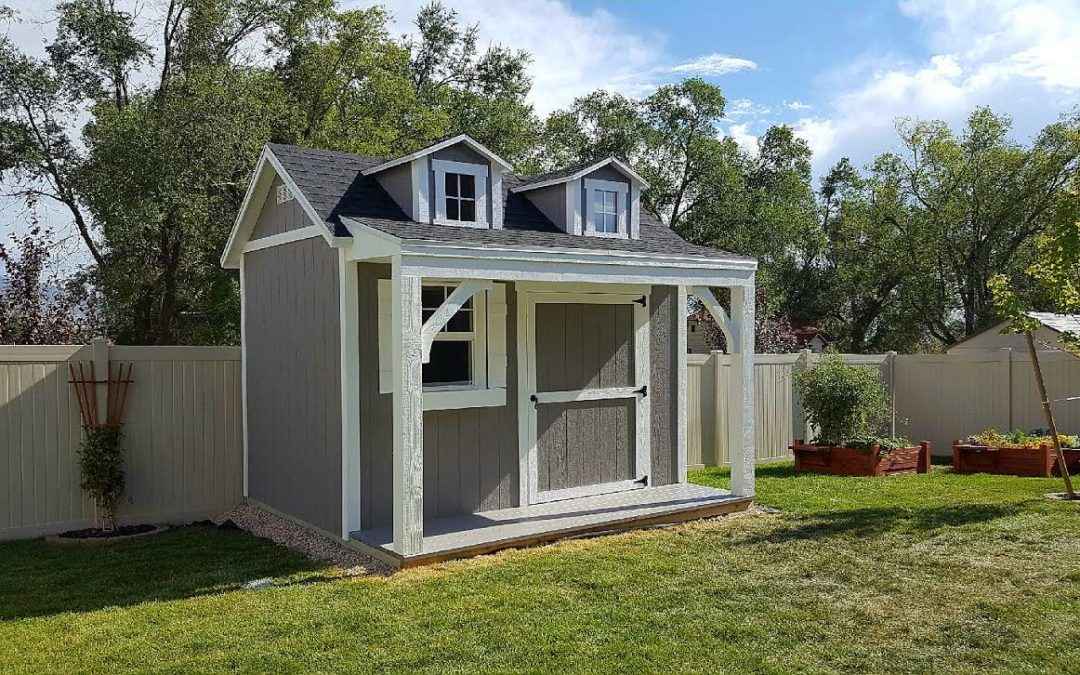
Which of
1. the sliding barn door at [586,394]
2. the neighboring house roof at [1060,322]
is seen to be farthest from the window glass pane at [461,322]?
the neighboring house roof at [1060,322]

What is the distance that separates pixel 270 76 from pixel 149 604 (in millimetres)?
13275

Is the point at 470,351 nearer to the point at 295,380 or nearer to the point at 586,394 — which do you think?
the point at 586,394

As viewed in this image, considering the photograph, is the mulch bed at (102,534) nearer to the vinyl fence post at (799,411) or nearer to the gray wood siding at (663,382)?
the gray wood siding at (663,382)

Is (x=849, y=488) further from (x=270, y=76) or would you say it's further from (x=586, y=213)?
(x=270, y=76)

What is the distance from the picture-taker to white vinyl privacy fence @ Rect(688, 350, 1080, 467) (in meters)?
11.5

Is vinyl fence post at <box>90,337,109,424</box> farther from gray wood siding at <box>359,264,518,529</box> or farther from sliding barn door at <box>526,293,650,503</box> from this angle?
sliding barn door at <box>526,293,650,503</box>

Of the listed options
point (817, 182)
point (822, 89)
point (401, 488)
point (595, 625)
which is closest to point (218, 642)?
point (401, 488)

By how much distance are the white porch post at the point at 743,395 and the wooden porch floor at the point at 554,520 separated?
25cm

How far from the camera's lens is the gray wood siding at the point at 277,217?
8.00 meters

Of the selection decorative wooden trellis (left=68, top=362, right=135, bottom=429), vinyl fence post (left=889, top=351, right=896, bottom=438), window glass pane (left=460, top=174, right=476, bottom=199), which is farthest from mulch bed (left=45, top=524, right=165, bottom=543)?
vinyl fence post (left=889, top=351, right=896, bottom=438)

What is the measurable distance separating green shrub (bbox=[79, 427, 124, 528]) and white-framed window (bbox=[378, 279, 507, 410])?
10.0 ft

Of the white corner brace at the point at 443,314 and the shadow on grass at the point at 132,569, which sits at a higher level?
the white corner brace at the point at 443,314

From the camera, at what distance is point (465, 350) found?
797 centimetres

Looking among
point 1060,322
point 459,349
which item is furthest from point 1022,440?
point 459,349
